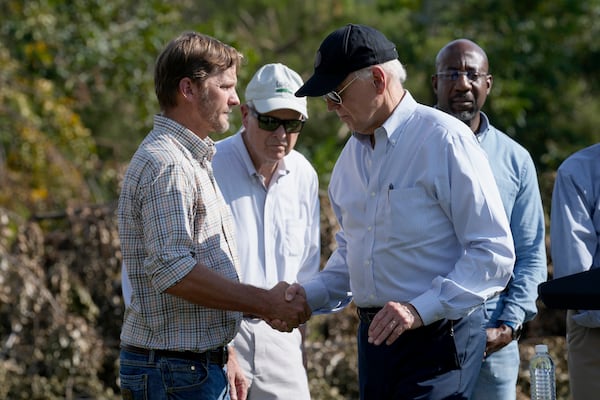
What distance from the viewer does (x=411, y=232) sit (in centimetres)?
384

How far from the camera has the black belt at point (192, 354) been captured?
3885mm

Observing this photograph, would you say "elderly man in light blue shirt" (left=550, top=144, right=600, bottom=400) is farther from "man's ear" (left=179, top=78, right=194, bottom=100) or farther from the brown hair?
"man's ear" (left=179, top=78, right=194, bottom=100)

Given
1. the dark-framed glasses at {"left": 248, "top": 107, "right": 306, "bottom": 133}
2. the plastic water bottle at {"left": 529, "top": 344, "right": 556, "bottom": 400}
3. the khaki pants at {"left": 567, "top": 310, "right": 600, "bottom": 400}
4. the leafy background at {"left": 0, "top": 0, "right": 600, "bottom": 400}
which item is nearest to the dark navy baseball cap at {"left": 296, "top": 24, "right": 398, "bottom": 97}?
the dark-framed glasses at {"left": 248, "top": 107, "right": 306, "bottom": 133}

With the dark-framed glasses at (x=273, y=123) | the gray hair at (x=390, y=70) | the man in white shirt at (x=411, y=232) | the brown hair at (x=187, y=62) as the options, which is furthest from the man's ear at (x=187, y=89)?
the dark-framed glasses at (x=273, y=123)

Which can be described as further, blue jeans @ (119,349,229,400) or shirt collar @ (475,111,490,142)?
shirt collar @ (475,111,490,142)

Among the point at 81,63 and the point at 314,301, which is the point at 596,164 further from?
the point at 81,63

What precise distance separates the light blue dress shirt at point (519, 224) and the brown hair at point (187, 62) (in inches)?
56.5

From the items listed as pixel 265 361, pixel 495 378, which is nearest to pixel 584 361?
pixel 495 378

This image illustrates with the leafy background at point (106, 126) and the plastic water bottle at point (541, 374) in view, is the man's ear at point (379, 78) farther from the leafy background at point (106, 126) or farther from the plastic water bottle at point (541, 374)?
the leafy background at point (106, 126)

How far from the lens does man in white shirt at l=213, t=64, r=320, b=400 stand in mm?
4820

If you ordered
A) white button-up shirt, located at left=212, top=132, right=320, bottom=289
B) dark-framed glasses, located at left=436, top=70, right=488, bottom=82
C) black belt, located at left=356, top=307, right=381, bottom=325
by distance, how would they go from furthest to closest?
dark-framed glasses, located at left=436, top=70, right=488, bottom=82, white button-up shirt, located at left=212, top=132, right=320, bottom=289, black belt, located at left=356, top=307, right=381, bottom=325

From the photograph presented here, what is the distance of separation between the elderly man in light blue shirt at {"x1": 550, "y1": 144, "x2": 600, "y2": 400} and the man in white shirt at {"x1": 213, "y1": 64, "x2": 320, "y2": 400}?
3.67 feet

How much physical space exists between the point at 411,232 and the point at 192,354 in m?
0.90

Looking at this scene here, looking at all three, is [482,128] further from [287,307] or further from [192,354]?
[192,354]
